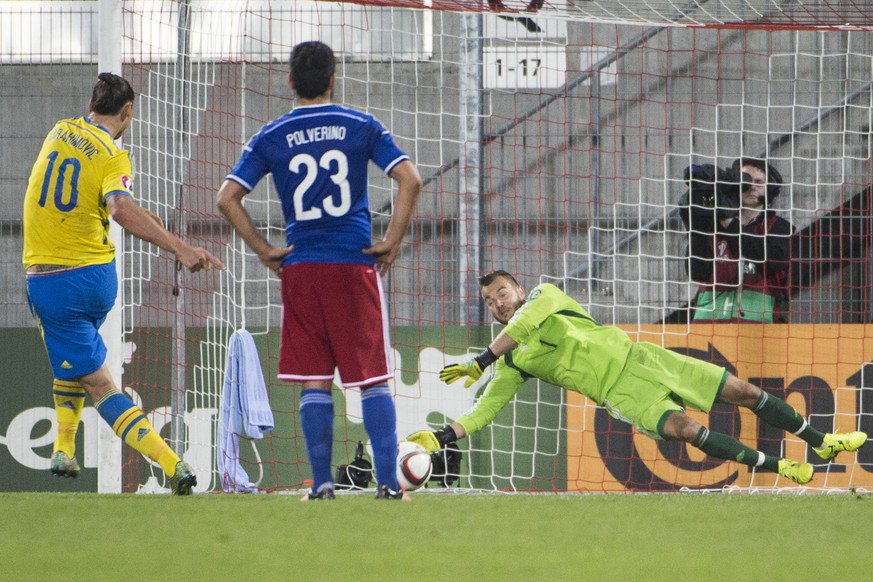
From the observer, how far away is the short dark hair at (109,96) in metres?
5.28

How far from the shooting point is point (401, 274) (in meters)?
8.66

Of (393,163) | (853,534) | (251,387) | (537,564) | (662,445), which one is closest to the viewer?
(537,564)

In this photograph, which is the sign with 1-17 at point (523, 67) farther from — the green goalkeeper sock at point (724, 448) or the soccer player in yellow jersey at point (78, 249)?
the soccer player in yellow jersey at point (78, 249)

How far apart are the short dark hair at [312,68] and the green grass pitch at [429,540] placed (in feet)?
4.89

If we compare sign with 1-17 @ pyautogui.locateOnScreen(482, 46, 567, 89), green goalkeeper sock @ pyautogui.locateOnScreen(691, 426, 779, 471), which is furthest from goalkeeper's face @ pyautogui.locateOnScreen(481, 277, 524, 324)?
sign with 1-17 @ pyautogui.locateOnScreen(482, 46, 567, 89)

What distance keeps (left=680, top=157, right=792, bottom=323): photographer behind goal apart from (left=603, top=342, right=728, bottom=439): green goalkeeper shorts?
1308 mm

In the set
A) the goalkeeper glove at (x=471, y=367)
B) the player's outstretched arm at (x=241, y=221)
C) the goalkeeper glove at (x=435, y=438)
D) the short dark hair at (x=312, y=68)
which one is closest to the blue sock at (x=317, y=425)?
the player's outstretched arm at (x=241, y=221)

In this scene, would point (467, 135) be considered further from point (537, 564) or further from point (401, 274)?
point (537, 564)

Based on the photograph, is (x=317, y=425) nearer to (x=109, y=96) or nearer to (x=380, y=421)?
(x=380, y=421)

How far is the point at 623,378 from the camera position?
6.31 m

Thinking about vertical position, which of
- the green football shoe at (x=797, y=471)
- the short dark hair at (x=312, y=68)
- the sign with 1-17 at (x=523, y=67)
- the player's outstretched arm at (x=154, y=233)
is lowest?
the green football shoe at (x=797, y=471)

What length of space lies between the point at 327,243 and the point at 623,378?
7.85ft

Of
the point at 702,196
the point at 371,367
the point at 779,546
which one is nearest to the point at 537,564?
the point at 779,546

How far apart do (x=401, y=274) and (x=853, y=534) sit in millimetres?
5287
